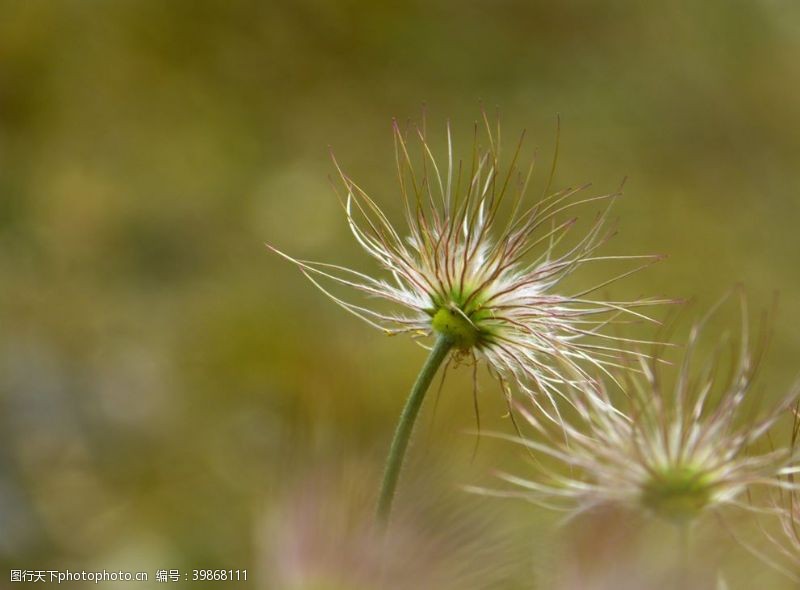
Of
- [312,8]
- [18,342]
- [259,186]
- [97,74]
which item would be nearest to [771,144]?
[312,8]

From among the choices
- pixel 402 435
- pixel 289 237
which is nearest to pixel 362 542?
pixel 402 435

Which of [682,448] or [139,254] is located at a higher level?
[139,254]

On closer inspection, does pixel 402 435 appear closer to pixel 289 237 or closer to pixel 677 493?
pixel 677 493

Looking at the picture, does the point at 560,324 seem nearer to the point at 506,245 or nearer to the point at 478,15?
the point at 506,245

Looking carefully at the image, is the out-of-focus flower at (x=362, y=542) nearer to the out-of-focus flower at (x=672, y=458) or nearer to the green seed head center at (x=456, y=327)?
the out-of-focus flower at (x=672, y=458)

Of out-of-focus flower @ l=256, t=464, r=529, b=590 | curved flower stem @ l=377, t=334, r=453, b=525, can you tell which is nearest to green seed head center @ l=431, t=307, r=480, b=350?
curved flower stem @ l=377, t=334, r=453, b=525

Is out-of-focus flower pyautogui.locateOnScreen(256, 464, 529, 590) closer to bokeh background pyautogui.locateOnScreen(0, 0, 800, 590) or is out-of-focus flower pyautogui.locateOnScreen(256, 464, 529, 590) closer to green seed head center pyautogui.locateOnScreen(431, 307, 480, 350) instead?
bokeh background pyautogui.locateOnScreen(0, 0, 800, 590)

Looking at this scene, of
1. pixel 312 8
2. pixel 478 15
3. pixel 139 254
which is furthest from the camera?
pixel 478 15
